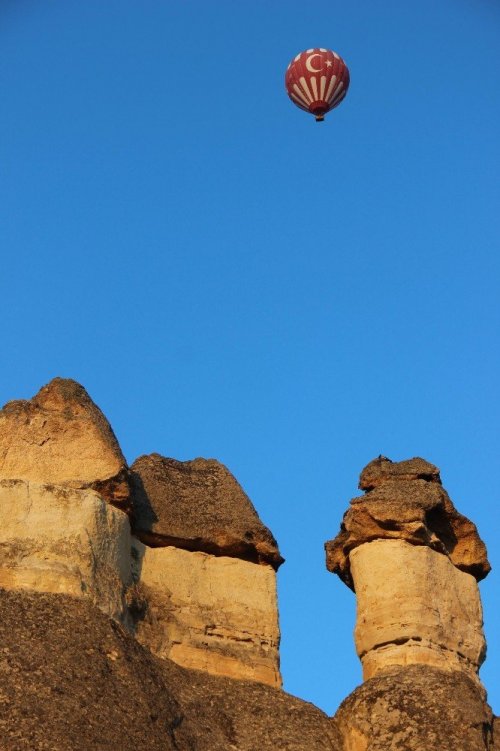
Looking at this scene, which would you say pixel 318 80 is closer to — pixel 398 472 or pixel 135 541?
pixel 398 472

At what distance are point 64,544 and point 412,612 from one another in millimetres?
5721

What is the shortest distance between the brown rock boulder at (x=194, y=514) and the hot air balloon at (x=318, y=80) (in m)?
10.1

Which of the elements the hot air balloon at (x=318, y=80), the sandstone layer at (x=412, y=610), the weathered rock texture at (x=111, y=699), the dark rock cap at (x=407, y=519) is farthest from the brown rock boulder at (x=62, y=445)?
the hot air balloon at (x=318, y=80)

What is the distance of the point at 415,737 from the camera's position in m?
23.8

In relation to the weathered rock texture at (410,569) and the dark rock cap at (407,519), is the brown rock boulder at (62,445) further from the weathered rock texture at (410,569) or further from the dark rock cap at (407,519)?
the weathered rock texture at (410,569)

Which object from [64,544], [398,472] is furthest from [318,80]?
[64,544]

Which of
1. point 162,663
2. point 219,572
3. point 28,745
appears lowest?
point 28,745

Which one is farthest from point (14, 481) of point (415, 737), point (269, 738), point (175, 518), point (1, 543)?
point (415, 737)

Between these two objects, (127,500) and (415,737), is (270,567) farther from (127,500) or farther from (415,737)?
(415,737)

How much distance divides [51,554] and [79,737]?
4.22 m

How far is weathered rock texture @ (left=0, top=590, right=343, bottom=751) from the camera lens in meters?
20.9

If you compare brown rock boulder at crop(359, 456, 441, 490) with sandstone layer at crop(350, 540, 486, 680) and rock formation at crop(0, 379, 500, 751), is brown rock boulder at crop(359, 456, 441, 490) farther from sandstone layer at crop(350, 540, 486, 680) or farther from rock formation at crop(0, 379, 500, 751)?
sandstone layer at crop(350, 540, 486, 680)

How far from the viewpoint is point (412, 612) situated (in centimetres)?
2614

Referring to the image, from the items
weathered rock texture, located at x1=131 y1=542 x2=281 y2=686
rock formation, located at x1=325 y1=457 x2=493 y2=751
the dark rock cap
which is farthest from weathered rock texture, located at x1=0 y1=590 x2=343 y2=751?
the dark rock cap
